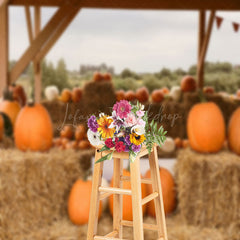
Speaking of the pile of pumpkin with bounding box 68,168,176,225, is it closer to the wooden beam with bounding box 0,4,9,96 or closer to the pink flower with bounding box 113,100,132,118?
the wooden beam with bounding box 0,4,9,96

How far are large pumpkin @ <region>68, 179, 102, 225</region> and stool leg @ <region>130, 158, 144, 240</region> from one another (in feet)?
5.81

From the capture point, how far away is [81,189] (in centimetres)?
278

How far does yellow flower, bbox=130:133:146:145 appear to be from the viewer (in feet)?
3.24

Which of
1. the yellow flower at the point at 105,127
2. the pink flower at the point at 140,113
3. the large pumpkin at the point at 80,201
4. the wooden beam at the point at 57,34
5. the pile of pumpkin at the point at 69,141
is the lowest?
the large pumpkin at the point at 80,201

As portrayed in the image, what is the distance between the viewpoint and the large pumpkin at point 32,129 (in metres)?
2.59

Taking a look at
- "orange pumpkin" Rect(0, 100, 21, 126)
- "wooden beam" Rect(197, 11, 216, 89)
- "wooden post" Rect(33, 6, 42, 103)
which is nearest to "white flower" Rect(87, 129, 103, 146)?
"orange pumpkin" Rect(0, 100, 21, 126)

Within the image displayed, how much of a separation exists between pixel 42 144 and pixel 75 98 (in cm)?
300

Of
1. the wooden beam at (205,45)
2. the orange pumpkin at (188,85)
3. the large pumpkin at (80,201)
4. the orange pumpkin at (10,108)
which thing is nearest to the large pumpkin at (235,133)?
the large pumpkin at (80,201)

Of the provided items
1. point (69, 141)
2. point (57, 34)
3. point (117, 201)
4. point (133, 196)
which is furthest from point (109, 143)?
point (57, 34)

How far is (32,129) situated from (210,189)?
120 cm

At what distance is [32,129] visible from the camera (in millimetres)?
2584

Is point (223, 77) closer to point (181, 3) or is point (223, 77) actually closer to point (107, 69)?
point (107, 69)

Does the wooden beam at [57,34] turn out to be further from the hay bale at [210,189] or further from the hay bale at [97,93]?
the hay bale at [210,189]

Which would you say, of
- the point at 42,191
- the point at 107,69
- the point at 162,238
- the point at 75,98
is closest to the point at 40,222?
the point at 42,191
